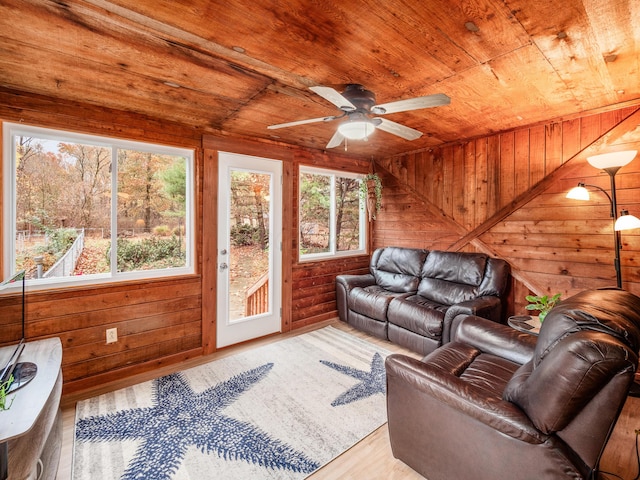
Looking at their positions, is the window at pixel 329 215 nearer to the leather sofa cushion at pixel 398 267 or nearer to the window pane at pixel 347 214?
the window pane at pixel 347 214

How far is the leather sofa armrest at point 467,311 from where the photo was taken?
2889mm

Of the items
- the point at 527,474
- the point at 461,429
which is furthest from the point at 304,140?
the point at 527,474

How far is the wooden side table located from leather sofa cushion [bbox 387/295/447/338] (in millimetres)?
2923

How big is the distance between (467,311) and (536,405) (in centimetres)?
176

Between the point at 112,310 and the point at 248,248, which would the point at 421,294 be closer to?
the point at 248,248

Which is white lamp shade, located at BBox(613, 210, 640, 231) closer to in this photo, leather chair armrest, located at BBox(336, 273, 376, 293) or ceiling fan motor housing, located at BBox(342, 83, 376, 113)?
ceiling fan motor housing, located at BBox(342, 83, 376, 113)

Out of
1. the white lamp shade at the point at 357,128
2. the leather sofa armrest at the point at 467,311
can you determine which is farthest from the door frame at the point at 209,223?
the leather sofa armrest at the point at 467,311

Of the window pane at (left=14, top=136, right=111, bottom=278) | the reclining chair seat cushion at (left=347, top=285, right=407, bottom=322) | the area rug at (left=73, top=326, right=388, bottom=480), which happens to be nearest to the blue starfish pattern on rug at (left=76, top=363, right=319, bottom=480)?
the area rug at (left=73, top=326, right=388, bottom=480)

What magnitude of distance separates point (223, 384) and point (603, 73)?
384 cm

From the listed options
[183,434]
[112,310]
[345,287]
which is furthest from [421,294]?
[112,310]

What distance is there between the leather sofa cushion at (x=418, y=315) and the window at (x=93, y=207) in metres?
2.36

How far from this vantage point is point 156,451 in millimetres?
1846

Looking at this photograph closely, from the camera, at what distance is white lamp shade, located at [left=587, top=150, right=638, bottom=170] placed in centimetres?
233

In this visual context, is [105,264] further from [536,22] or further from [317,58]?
[536,22]
